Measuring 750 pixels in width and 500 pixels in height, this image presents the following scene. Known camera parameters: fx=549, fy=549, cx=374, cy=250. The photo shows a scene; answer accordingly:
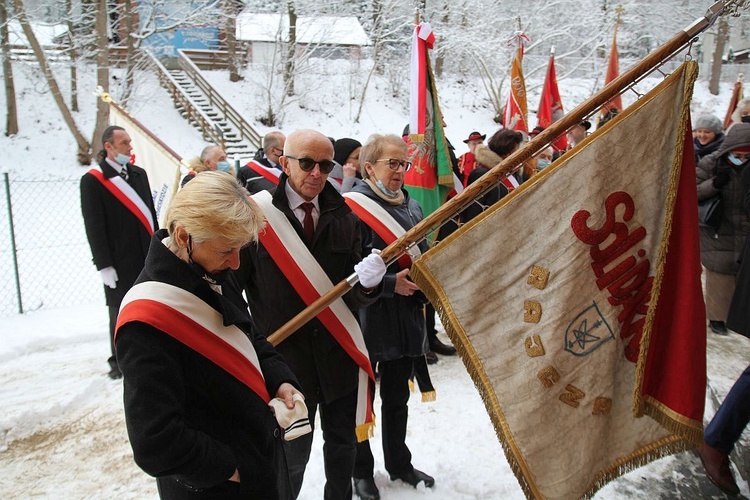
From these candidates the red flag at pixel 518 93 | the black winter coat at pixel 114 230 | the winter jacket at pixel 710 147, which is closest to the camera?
the black winter coat at pixel 114 230

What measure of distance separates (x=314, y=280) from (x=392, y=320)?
73 centimetres

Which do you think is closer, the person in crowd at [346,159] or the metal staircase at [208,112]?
the person in crowd at [346,159]

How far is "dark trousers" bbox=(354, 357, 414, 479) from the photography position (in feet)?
10.7

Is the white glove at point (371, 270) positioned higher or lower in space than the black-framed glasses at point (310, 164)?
lower

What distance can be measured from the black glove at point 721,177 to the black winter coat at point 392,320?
3.10 metres

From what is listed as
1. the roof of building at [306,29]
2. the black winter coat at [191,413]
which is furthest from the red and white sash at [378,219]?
the roof of building at [306,29]

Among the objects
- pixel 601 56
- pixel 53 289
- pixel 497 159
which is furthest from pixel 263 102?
pixel 497 159

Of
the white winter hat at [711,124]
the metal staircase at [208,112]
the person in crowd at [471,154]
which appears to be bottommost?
the metal staircase at [208,112]

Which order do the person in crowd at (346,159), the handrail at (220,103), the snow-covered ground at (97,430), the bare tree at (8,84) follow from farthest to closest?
the handrail at (220,103), the bare tree at (8,84), the person in crowd at (346,159), the snow-covered ground at (97,430)

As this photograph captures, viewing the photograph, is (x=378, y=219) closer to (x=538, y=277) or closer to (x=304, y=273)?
(x=304, y=273)

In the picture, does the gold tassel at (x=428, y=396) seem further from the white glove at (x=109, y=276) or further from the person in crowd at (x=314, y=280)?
the white glove at (x=109, y=276)

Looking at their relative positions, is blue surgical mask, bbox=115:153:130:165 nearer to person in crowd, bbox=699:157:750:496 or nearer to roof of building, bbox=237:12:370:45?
person in crowd, bbox=699:157:750:496

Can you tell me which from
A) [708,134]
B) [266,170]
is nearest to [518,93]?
[708,134]

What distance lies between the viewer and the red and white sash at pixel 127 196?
478 centimetres
